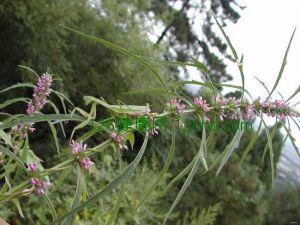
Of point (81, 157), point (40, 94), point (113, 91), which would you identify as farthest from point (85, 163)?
point (113, 91)

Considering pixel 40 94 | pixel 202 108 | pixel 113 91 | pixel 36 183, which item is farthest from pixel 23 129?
pixel 113 91

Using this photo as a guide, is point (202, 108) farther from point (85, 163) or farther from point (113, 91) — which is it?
point (113, 91)

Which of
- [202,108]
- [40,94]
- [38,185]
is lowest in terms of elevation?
[38,185]

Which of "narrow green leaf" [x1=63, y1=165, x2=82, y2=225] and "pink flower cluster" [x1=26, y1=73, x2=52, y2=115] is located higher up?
"pink flower cluster" [x1=26, y1=73, x2=52, y2=115]

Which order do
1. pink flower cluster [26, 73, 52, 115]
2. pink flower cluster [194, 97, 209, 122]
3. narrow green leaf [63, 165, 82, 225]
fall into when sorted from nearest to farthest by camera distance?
narrow green leaf [63, 165, 82, 225]
pink flower cluster [194, 97, 209, 122]
pink flower cluster [26, 73, 52, 115]

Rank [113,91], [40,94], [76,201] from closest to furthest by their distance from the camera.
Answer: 1. [76,201]
2. [40,94]
3. [113,91]

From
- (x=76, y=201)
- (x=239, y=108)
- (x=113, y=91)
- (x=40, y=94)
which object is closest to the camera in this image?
(x=76, y=201)

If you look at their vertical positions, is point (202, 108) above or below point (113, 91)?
below

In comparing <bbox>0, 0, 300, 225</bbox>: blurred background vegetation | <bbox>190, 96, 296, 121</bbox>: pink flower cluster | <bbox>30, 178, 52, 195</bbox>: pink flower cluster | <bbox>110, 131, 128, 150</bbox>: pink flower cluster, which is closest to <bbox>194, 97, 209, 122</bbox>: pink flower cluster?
<bbox>190, 96, 296, 121</bbox>: pink flower cluster

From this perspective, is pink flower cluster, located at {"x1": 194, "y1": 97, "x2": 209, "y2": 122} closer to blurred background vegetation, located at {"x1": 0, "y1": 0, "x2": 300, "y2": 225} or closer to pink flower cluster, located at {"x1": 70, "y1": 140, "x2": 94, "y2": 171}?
pink flower cluster, located at {"x1": 70, "y1": 140, "x2": 94, "y2": 171}

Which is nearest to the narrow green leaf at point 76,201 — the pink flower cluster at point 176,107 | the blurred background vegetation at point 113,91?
the pink flower cluster at point 176,107

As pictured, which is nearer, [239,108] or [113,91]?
[239,108]
